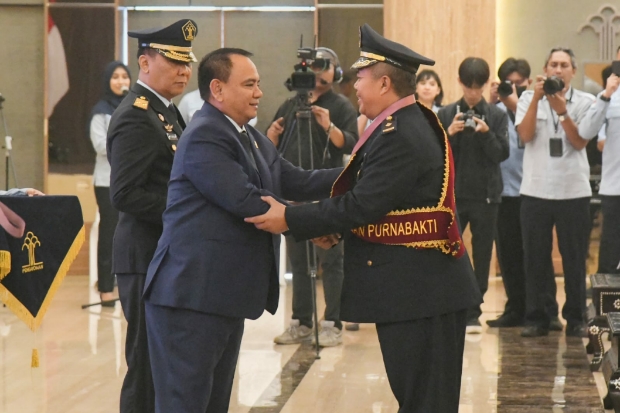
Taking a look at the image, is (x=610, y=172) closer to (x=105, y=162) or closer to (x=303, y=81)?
(x=303, y=81)

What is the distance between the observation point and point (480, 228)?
225 inches

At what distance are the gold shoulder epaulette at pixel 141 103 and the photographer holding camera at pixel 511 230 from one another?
10.3 ft

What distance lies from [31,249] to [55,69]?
4750 mm

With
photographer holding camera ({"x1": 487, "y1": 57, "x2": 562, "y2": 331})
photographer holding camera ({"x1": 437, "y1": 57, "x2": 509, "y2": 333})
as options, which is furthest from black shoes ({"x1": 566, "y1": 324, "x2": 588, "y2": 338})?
photographer holding camera ({"x1": 437, "y1": 57, "x2": 509, "y2": 333})

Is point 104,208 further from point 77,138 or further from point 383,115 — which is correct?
point 383,115

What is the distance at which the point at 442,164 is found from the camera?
2.82 metres

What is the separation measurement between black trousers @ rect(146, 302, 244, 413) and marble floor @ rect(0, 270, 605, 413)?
1.16 m

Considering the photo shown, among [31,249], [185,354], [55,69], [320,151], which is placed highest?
[55,69]

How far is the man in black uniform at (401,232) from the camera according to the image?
9.01ft

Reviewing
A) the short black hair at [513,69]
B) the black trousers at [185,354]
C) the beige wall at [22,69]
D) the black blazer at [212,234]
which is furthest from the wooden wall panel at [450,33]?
the black trousers at [185,354]

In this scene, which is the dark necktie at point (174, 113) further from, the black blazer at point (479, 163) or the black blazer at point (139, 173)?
the black blazer at point (479, 163)

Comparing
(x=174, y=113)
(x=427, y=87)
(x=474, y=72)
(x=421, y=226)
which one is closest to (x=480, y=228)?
(x=474, y=72)

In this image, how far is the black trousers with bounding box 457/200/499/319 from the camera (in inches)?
224

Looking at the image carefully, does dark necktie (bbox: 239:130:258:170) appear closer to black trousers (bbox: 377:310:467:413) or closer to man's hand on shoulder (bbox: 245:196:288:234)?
man's hand on shoulder (bbox: 245:196:288:234)
